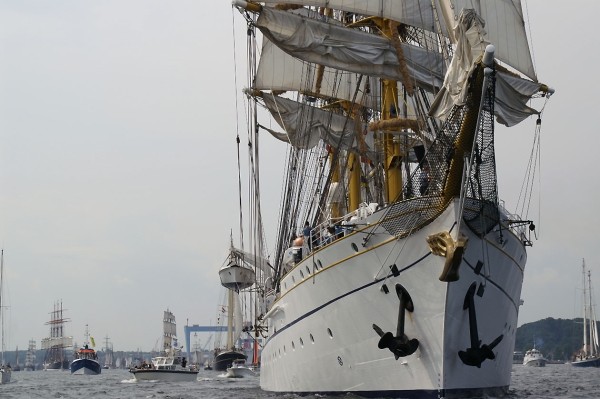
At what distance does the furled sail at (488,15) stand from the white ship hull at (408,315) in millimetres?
7631

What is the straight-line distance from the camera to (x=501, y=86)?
19062mm

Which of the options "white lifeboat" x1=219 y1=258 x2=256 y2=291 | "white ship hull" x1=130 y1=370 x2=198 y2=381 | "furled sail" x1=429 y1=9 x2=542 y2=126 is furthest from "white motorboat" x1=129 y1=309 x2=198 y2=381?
"furled sail" x1=429 y1=9 x2=542 y2=126

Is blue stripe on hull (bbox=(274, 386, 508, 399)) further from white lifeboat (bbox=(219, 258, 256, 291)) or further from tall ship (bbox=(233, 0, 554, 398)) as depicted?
white lifeboat (bbox=(219, 258, 256, 291))

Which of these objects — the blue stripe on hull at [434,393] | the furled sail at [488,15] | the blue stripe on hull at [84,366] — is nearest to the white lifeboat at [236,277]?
the furled sail at [488,15]

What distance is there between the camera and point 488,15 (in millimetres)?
26547

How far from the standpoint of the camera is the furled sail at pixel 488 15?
26000mm

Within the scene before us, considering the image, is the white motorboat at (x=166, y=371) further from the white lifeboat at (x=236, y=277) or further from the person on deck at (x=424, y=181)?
the person on deck at (x=424, y=181)

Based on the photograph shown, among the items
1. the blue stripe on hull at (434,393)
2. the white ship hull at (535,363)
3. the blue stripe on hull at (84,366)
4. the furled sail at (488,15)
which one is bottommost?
the white ship hull at (535,363)

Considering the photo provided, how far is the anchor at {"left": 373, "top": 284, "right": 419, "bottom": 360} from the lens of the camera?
60.9ft

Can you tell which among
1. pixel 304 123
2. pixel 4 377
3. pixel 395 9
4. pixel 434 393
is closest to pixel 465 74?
pixel 434 393

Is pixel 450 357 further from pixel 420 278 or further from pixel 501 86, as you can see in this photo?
pixel 501 86

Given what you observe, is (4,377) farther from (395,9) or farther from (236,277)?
(395,9)

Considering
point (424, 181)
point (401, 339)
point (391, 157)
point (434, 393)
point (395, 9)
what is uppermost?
point (395, 9)

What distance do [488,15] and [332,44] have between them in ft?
18.7
